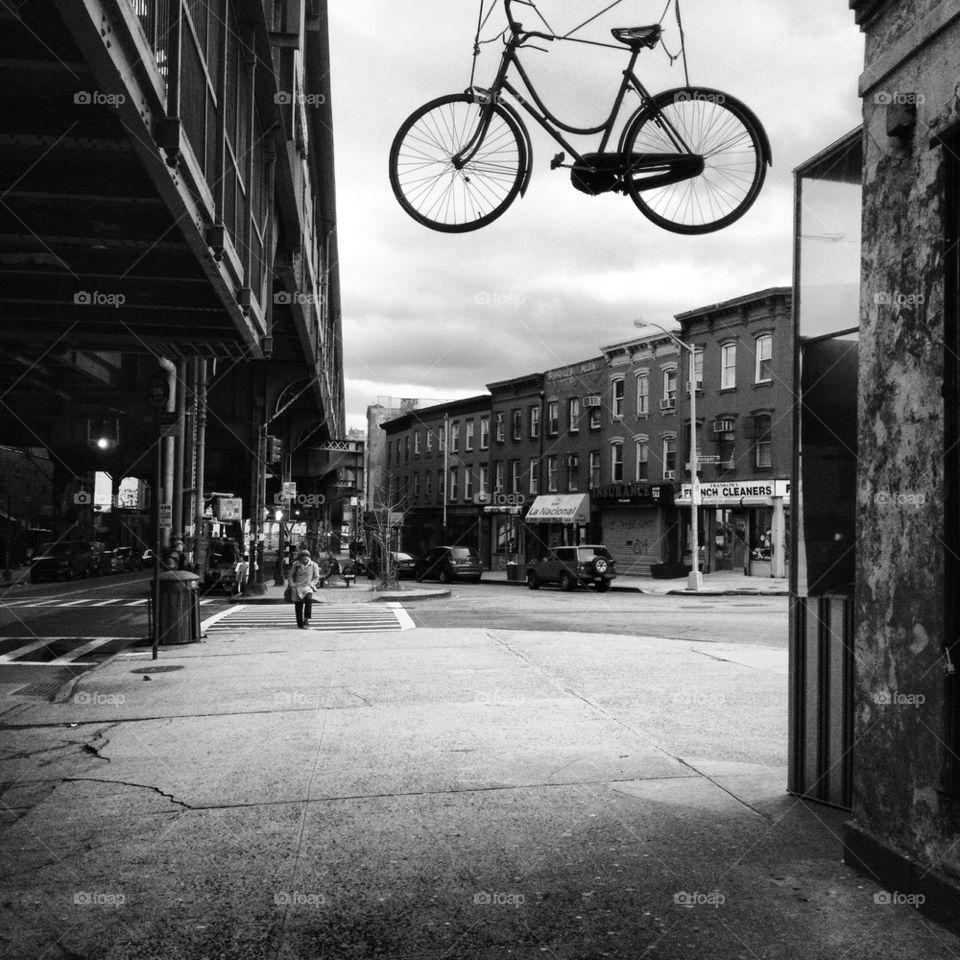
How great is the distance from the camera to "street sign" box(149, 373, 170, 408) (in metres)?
15.8

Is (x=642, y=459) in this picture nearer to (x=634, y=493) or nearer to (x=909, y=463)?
(x=634, y=493)

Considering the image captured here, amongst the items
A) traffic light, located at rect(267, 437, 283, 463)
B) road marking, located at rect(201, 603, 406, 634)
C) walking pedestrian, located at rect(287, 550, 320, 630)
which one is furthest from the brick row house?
walking pedestrian, located at rect(287, 550, 320, 630)

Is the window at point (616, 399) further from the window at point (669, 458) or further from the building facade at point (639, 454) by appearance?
the window at point (669, 458)

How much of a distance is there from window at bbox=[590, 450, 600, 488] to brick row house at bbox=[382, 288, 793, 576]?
10 cm

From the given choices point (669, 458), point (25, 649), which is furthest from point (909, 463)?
point (669, 458)

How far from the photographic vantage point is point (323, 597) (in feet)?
96.9

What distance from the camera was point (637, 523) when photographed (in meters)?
49.8

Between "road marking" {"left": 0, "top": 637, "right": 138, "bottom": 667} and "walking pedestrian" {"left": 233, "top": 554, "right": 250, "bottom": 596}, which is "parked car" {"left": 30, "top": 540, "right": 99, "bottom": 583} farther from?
"road marking" {"left": 0, "top": 637, "right": 138, "bottom": 667}

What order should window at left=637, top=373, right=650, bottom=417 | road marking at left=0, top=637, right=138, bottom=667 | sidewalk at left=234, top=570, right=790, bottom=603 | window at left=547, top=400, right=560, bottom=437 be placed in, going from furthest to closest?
1. window at left=547, top=400, right=560, bottom=437
2. window at left=637, top=373, right=650, bottom=417
3. sidewalk at left=234, top=570, right=790, bottom=603
4. road marking at left=0, top=637, right=138, bottom=667

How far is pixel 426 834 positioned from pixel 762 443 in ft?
127

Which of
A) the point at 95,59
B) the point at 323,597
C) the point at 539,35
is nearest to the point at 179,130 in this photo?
the point at 95,59

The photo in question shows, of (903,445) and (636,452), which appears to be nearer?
(903,445)

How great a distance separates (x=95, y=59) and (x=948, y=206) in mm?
5067

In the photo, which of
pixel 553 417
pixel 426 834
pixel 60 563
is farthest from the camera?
pixel 553 417
